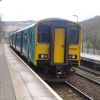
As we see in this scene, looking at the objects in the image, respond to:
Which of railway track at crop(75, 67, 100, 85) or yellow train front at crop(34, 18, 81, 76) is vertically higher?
yellow train front at crop(34, 18, 81, 76)

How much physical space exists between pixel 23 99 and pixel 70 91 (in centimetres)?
637

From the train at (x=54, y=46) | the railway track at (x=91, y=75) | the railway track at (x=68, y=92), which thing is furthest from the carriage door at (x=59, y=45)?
the railway track at (x=91, y=75)

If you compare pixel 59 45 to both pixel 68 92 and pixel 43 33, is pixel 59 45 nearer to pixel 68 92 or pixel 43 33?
pixel 43 33

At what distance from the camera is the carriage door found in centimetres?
1858

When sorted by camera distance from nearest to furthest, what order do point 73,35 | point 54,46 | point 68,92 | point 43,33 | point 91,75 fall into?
1. point 68,92
2. point 54,46
3. point 43,33
4. point 73,35
5. point 91,75

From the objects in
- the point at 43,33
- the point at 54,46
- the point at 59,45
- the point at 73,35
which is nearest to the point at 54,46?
the point at 54,46

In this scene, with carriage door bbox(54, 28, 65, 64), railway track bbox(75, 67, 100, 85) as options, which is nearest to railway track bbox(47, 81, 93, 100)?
carriage door bbox(54, 28, 65, 64)

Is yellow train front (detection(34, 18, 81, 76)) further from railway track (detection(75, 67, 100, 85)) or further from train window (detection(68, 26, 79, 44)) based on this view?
railway track (detection(75, 67, 100, 85))

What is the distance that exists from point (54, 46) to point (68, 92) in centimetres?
256

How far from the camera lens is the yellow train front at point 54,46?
18.6 metres

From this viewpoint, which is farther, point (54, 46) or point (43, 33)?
point (43, 33)

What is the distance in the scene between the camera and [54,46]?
60.8 ft

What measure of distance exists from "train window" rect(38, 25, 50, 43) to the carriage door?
50cm

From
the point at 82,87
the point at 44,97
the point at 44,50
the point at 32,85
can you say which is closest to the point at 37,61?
the point at 44,50
